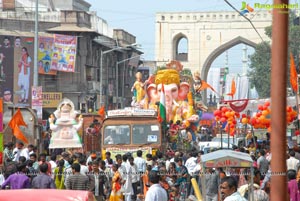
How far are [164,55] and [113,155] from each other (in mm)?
66060

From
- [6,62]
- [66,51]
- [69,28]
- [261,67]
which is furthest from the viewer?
[261,67]

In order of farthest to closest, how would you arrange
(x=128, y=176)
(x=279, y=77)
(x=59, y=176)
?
(x=128, y=176) → (x=59, y=176) → (x=279, y=77)

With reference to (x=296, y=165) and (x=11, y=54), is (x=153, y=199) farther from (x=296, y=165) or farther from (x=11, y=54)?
(x=11, y=54)

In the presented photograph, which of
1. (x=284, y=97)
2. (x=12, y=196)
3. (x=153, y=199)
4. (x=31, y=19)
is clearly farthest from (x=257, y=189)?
(x=31, y=19)

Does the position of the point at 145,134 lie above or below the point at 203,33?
below

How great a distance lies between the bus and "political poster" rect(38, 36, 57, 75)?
26.0 metres

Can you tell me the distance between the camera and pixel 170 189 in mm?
18156

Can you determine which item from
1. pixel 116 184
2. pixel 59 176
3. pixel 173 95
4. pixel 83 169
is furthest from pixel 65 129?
pixel 173 95

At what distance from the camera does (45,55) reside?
5344cm

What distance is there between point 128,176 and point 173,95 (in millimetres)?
18975

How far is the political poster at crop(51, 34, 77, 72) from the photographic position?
177ft

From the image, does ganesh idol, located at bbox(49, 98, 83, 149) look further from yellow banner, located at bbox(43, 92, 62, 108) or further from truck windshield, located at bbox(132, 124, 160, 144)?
yellow banner, located at bbox(43, 92, 62, 108)

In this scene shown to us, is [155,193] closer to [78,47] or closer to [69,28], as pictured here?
[69,28]

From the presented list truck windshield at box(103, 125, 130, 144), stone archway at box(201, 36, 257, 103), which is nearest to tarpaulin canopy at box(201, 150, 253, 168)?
truck windshield at box(103, 125, 130, 144)
